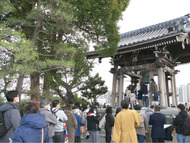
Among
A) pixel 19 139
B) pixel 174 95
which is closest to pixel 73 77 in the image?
pixel 19 139

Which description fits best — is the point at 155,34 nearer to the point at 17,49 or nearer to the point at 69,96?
the point at 69,96

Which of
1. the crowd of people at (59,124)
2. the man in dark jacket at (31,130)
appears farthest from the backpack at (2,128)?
the man in dark jacket at (31,130)

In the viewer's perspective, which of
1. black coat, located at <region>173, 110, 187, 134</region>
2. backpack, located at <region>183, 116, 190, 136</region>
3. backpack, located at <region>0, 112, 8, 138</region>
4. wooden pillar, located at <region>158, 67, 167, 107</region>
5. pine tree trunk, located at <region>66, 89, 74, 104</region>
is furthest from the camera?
wooden pillar, located at <region>158, 67, 167, 107</region>

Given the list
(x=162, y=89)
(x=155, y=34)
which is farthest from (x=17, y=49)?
(x=155, y=34)

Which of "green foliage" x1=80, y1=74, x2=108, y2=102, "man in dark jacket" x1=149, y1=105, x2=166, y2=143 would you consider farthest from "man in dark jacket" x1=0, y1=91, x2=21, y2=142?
"green foliage" x1=80, y1=74, x2=108, y2=102

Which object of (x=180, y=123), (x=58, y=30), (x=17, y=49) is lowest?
(x=180, y=123)

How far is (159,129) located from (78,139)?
2686mm

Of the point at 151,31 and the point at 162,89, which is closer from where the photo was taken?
the point at 162,89

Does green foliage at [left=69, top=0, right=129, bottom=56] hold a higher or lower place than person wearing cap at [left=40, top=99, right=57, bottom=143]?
higher

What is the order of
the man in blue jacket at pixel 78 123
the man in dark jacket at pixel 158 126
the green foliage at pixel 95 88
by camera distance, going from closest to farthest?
1. the man in dark jacket at pixel 158 126
2. the man in blue jacket at pixel 78 123
3. the green foliage at pixel 95 88

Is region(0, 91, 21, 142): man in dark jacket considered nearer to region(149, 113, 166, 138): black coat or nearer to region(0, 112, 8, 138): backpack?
region(0, 112, 8, 138): backpack

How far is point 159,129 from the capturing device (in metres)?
4.48

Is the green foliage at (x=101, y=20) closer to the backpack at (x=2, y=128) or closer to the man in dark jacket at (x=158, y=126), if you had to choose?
the man in dark jacket at (x=158, y=126)

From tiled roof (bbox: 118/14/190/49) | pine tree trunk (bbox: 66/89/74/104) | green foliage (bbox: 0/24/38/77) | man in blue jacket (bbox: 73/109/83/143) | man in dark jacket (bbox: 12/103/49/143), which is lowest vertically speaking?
man in blue jacket (bbox: 73/109/83/143)
